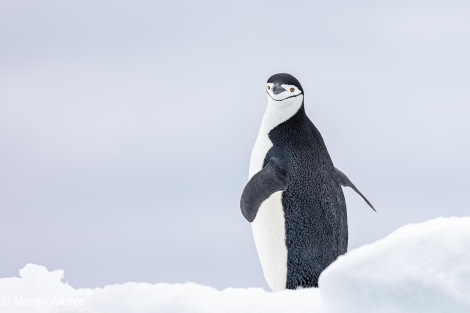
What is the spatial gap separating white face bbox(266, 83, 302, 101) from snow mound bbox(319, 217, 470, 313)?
3056 mm

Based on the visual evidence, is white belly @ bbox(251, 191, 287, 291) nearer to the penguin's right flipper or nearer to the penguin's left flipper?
the penguin's right flipper

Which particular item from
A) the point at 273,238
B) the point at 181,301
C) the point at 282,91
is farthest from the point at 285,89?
the point at 181,301

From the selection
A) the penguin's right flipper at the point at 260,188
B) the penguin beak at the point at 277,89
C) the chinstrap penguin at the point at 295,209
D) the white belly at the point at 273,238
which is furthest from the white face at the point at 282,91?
the white belly at the point at 273,238

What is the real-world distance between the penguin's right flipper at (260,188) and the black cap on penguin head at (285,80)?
2.59 ft

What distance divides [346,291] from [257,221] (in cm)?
284

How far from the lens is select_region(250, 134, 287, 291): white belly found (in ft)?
20.6

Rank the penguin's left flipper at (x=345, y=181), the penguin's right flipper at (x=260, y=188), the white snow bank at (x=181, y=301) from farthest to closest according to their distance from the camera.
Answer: the penguin's left flipper at (x=345, y=181)
the penguin's right flipper at (x=260, y=188)
the white snow bank at (x=181, y=301)

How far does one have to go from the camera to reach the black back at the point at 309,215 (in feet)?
20.4

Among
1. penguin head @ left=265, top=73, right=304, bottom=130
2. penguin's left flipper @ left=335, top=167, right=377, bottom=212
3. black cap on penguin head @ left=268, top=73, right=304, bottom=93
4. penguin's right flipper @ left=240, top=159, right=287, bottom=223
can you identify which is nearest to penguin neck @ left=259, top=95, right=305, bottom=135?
penguin head @ left=265, top=73, right=304, bottom=130

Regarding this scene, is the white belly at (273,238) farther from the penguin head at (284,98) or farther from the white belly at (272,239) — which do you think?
the penguin head at (284,98)

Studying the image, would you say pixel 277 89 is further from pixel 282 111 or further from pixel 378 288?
pixel 378 288

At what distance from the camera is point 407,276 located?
352 cm

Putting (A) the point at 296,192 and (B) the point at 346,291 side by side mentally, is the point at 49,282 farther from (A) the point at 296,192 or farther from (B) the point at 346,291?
(B) the point at 346,291

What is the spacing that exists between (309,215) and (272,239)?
35 centimetres
